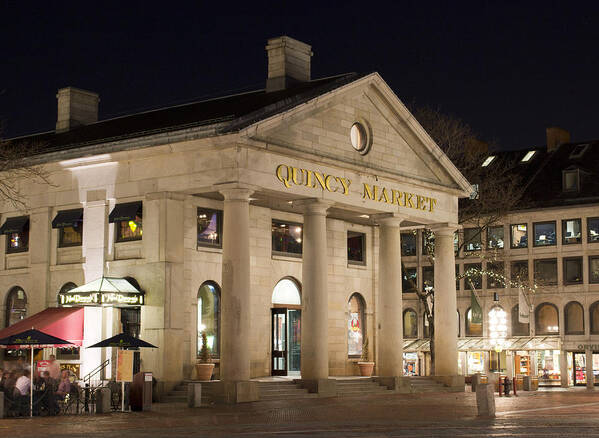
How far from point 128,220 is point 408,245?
1563 inches

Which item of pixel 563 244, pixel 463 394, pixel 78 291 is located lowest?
pixel 463 394

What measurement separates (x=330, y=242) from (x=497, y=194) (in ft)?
46.7

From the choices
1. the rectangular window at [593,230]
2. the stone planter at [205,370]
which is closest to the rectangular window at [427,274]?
the rectangular window at [593,230]

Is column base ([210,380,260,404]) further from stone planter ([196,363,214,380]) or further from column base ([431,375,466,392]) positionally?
column base ([431,375,466,392])

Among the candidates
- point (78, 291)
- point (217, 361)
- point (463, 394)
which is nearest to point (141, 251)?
point (78, 291)

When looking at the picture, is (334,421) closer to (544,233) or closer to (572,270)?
(572,270)

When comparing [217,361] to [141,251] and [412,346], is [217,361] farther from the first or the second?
[412,346]

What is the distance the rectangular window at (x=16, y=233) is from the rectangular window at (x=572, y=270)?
37.1 meters

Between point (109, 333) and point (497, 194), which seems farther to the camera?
point (497, 194)

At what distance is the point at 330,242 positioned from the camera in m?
47.3

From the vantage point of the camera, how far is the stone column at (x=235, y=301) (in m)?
36.0

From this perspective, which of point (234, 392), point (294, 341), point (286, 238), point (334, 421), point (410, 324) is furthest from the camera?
point (410, 324)

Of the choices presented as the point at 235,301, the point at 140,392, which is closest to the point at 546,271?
the point at 235,301

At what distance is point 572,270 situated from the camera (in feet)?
225
